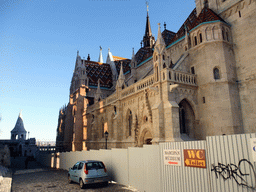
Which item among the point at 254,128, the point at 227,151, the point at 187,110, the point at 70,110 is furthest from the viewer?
the point at 70,110

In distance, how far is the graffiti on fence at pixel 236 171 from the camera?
17.8 feet

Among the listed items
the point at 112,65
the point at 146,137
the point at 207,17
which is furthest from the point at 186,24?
the point at 112,65

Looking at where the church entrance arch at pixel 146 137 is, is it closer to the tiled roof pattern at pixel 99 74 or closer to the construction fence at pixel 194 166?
the construction fence at pixel 194 166

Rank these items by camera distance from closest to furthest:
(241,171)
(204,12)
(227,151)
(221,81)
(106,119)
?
(241,171) → (227,151) → (221,81) → (204,12) → (106,119)

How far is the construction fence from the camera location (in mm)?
5539

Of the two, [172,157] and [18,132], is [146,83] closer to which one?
[172,157]

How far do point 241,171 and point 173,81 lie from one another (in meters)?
10.2

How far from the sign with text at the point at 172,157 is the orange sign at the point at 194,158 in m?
0.37

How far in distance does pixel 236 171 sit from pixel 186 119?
10826 millimetres

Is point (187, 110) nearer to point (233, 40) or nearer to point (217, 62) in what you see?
point (217, 62)

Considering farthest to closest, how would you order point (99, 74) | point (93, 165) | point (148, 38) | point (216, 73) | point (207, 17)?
point (148, 38) < point (99, 74) < point (207, 17) < point (216, 73) < point (93, 165)

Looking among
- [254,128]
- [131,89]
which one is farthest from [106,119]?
[254,128]

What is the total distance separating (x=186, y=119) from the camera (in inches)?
644

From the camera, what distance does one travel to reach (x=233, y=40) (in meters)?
16.8
